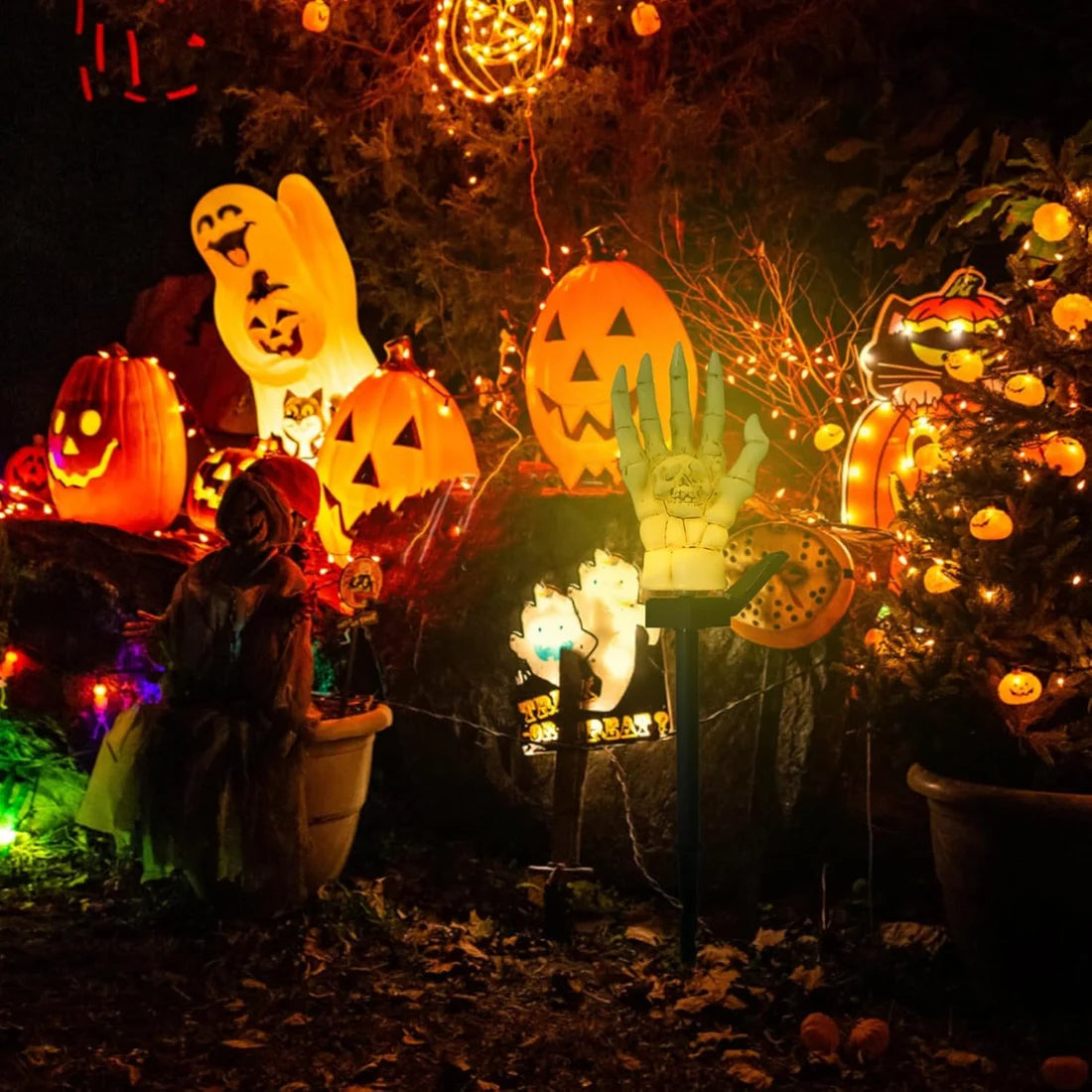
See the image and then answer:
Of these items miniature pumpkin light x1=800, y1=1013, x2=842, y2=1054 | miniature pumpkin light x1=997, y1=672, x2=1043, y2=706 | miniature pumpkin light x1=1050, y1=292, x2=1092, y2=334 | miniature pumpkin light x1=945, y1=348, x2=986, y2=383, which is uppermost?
miniature pumpkin light x1=1050, y1=292, x2=1092, y2=334

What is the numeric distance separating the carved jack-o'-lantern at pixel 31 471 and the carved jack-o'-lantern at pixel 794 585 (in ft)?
18.4

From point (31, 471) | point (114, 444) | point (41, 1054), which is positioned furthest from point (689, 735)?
point (31, 471)

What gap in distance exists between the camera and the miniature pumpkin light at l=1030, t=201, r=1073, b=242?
475 centimetres

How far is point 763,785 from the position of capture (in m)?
5.77

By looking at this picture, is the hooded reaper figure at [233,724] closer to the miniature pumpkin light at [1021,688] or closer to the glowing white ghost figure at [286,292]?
the glowing white ghost figure at [286,292]

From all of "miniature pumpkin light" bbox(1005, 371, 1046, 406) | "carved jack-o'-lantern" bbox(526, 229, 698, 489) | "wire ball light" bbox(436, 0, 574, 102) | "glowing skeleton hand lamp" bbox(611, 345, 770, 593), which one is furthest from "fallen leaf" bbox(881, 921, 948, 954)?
"wire ball light" bbox(436, 0, 574, 102)

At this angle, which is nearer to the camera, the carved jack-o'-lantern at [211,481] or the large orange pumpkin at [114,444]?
the large orange pumpkin at [114,444]

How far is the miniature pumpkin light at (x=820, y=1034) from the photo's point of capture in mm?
4566

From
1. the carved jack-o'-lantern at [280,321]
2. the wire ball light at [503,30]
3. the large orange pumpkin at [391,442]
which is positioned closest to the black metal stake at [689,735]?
the large orange pumpkin at [391,442]

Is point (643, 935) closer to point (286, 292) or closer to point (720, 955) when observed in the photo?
point (720, 955)

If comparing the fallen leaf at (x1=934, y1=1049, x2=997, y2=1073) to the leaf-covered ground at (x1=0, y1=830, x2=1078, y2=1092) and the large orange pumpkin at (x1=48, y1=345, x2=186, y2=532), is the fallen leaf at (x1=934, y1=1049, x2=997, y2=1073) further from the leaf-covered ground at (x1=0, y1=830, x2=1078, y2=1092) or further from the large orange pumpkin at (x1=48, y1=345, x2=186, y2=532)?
the large orange pumpkin at (x1=48, y1=345, x2=186, y2=532)

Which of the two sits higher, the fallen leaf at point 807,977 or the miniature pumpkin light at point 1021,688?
the miniature pumpkin light at point 1021,688

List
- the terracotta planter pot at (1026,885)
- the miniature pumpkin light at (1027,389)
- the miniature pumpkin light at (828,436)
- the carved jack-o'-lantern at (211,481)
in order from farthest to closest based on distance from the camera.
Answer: the carved jack-o'-lantern at (211,481) < the miniature pumpkin light at (828,436) < the miniature pumpkin light at (1027,389) < the terracotta planter pot at (1026,885)

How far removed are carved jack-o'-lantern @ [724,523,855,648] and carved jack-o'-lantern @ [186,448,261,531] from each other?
387 centimetres
